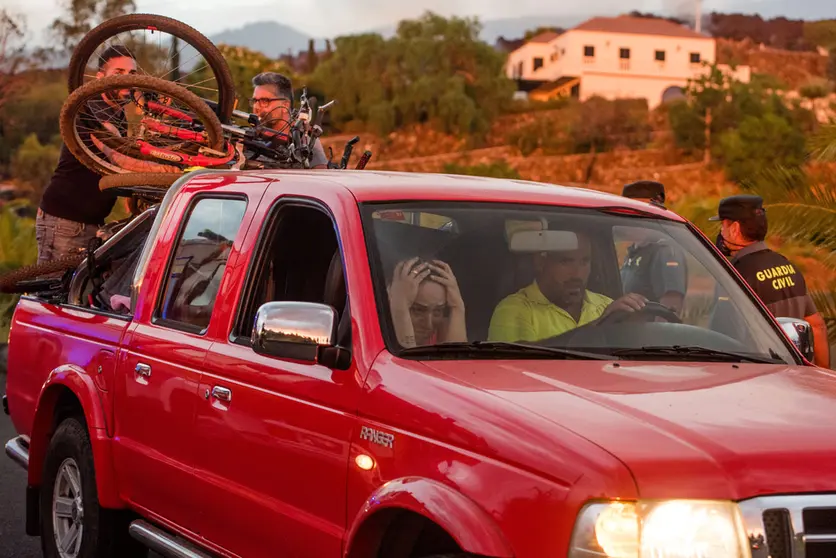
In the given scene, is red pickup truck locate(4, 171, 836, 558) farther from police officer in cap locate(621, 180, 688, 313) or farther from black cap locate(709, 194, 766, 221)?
black cap locate(709, 194, 766, 221)

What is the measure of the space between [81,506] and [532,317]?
248 centimetres

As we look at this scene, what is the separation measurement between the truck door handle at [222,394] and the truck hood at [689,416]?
1.00 metres

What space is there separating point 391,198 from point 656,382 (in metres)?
1.26

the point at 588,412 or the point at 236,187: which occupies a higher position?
the point at 236,187

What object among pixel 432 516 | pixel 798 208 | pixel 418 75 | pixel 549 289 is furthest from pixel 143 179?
pixel 418 75

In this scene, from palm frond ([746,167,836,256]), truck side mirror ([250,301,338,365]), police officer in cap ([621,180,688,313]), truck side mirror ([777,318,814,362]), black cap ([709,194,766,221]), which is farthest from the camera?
palm frond ([746,167,836,256])

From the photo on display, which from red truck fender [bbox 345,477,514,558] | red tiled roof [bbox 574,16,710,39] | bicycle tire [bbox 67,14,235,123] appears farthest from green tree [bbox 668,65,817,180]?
red truck fender [bbox 345,477,514,558]

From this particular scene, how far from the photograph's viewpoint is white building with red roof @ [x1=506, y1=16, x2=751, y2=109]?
454ft

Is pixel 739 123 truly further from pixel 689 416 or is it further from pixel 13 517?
pixel 689 416

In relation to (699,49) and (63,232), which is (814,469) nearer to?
(63,232)

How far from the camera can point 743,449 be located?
11.4ft

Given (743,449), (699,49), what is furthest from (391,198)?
(699,49)

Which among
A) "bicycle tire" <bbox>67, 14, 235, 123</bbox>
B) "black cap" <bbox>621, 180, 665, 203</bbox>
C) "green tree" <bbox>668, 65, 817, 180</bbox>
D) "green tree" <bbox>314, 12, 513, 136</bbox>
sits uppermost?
"green tree" <bbox>314, 12, 513, 136</bbox>

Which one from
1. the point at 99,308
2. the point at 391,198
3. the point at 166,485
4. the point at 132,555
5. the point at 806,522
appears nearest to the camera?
the point at 806,522
